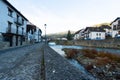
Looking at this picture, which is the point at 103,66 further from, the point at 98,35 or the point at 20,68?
the point at 98,35

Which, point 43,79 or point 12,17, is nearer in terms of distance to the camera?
point 43,79

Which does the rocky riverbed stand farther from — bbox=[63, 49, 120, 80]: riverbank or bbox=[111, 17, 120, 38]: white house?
bbox=[111, 17, 120, 38]: white house

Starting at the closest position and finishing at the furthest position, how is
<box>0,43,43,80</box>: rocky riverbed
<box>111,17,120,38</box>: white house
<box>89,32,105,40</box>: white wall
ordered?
<box>0,43,43,80</box>: rocky riverbed < <box>111,17,120,38</box>: white house < <box>89,32,105,40</box>: white wall

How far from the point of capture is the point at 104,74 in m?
8.64

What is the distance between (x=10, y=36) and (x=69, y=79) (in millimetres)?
25943

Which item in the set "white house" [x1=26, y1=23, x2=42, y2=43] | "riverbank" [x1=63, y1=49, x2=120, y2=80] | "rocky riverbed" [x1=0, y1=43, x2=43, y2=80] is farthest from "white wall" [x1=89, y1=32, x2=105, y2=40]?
"rocky riverbed" [x1=0, y1=43, x2=43, y2=80]

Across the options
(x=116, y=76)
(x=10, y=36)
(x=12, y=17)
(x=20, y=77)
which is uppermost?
(x=12, y=17)

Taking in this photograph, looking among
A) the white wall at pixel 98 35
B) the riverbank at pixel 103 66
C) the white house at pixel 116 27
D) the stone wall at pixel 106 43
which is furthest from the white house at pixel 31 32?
the riverbank at pixel 103 66

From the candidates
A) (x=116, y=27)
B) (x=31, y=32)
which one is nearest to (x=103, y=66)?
(x=116, y=27)

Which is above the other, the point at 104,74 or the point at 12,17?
the point at 12,17

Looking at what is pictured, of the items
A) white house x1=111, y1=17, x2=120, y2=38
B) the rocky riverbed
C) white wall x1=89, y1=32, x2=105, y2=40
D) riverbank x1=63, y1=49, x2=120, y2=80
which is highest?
white house x1=111, y1=17, x2=120, y2=38

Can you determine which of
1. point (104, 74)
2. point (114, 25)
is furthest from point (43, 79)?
point (114, 25)

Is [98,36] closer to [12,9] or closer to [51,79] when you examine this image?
[12,9]

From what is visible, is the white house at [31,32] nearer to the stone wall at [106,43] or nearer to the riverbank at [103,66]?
the stone wall at [106,43]
